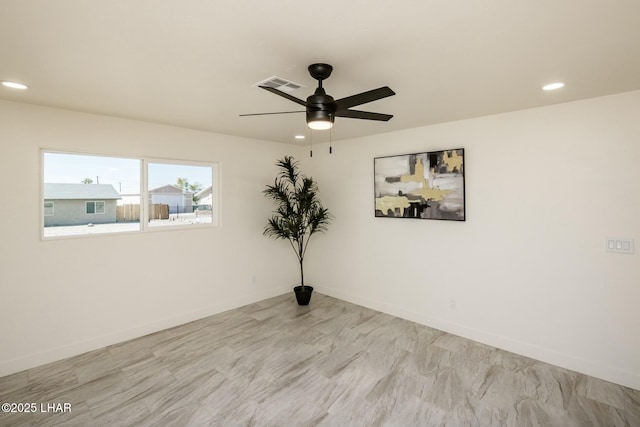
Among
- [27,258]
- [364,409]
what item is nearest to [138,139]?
[27,258]

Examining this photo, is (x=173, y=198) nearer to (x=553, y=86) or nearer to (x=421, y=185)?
(x=421, y=185)

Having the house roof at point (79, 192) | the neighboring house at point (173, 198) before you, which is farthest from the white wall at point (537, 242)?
the house roof at point (79, 192)

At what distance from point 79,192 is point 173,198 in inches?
38.6

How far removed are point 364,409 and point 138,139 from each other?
366cm

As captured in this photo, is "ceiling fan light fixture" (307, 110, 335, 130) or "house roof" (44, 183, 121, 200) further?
"house roof" (44, 183, 121, 200)

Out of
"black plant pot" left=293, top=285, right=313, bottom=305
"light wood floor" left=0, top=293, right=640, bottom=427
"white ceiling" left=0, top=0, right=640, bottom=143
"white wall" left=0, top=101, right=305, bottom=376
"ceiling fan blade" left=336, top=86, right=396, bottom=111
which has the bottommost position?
"light wood floor" left=0, top=293, right=640, bottom=427

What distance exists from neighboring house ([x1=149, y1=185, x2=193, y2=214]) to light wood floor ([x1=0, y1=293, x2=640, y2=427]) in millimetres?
1587

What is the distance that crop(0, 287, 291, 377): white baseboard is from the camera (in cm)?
283

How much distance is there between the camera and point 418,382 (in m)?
2.66

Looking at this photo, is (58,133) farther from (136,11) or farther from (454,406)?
(454,406)

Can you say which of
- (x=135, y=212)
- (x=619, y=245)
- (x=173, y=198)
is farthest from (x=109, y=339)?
(x=619, y=245)

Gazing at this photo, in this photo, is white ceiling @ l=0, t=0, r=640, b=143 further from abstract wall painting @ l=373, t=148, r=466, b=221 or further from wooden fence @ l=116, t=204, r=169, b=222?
wooden fence @ l=116, t=204, r=169, b=222

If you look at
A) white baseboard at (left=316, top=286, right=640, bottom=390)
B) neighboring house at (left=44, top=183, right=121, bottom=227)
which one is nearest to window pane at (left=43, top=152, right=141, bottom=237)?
neighboring house at (left=44, top=183, right=121, bottom=227)

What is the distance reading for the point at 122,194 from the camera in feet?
11.6
